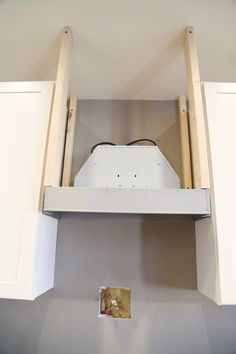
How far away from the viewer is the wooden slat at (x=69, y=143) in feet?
4.07

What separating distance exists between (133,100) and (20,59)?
2.10 feet

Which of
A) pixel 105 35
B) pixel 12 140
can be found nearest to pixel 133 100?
pixel 105 35

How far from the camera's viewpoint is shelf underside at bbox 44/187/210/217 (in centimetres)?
84

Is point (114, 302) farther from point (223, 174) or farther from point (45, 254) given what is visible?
point (223, 174)

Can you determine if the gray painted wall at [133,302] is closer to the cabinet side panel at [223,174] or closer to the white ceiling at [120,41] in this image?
the cabinet side panel at [223,174]

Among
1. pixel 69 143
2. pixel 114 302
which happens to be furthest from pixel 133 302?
pixel 69 143

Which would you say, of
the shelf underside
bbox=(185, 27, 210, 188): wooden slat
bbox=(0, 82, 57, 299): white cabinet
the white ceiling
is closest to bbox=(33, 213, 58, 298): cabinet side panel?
bbox=(0, 82, 57, 299): white cabinet

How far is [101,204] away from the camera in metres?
0.85

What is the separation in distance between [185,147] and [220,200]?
1.47 ft

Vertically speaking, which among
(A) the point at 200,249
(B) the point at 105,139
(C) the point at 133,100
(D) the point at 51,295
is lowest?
(D) the point at 51,295

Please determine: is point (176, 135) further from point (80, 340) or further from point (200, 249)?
point (80, 340)

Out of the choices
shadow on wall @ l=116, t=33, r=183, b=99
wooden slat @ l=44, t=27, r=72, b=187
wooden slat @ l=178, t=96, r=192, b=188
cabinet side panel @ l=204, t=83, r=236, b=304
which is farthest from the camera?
wooden slat @ l=178, t=96, r=192, b=188

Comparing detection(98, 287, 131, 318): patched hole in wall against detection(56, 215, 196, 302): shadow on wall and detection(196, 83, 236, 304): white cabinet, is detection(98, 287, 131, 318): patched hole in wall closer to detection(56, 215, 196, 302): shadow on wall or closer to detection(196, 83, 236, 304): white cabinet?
detection(56, 215, 196, 302): shadow on wall

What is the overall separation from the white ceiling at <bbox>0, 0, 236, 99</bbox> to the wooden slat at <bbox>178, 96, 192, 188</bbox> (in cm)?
13
